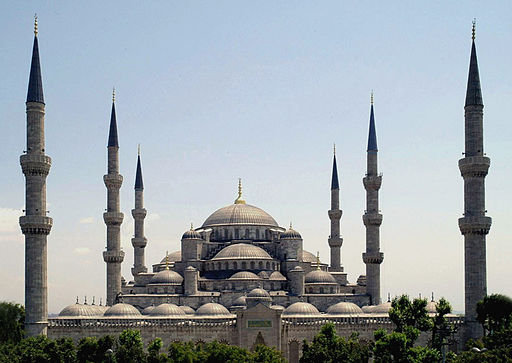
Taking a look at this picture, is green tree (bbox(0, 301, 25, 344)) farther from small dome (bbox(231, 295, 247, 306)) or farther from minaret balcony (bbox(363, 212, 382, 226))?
minaret balcony (bbox(363, 212, 382, 226))

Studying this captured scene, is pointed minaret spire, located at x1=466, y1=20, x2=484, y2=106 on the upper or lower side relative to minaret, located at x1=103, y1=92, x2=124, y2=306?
upper

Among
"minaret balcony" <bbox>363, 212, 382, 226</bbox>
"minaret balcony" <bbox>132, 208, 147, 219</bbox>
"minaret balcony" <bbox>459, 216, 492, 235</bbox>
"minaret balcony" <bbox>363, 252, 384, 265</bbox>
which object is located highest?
"minaret balcony" <bbox>132, 208, 147, 219</bbox>

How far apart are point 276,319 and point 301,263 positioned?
11547 millimetres

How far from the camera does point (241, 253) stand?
62.1 meters

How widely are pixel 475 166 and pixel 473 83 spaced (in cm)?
506

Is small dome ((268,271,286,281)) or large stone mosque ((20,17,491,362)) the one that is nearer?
large stone mosque ((20,17,491,362))

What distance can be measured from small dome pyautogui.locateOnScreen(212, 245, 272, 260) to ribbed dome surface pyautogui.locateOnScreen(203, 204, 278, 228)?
12.4ft

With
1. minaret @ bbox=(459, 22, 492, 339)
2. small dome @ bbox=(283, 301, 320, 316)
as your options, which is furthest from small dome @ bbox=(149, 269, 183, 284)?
minaret @ bbox=(459, 22, 492, 339)

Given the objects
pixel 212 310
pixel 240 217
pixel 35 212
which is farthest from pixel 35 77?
pixel 240 217

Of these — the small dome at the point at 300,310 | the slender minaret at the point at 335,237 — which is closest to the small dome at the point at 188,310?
the small dome at the point at 300,310

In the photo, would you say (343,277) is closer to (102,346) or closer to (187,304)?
(187,304)

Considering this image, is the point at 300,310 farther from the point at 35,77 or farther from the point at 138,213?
the point at 35,77

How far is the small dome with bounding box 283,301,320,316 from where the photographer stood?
181ft

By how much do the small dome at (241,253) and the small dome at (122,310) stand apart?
1004cm
